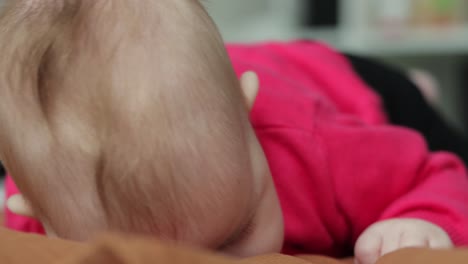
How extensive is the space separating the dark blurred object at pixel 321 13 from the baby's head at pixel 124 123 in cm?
159

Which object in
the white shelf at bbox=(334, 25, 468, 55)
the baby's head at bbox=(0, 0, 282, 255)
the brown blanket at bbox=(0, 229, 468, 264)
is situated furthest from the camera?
the white shelf at bbox=(334, 25, 468, 55)

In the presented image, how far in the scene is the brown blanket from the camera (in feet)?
1.05

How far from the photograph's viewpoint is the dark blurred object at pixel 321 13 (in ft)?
6.81

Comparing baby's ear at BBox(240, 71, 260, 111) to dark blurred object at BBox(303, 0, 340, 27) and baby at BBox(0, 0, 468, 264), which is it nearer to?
baby at BBox(0, 0, 468, 264)

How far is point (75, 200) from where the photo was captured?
0.52 m

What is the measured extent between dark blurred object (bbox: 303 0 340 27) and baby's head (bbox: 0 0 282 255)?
159 centimetres

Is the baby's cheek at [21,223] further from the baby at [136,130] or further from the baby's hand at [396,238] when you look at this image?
the baby's hand at [396,238]

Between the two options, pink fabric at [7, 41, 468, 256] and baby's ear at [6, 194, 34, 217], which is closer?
baby's ear at [6, 194, 34, 217]

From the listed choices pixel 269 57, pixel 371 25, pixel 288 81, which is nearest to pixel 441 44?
pixel 371 25

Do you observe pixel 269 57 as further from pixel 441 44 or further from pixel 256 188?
pixel 441 44

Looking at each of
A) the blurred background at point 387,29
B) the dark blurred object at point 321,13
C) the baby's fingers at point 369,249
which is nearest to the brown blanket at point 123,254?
the baby's fingers at point 369,249

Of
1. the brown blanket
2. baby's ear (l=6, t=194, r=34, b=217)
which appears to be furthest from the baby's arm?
baby's ear (l=6, t=194, r=34, b=217)

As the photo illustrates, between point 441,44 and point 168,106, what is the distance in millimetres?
1529

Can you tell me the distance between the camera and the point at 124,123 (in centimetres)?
48
